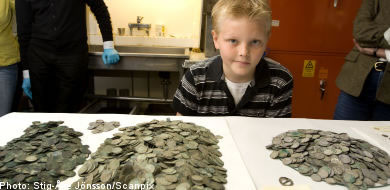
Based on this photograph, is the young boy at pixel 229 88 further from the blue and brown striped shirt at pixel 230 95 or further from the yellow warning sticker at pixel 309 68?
the yellow warning sticker at pixel 309 68

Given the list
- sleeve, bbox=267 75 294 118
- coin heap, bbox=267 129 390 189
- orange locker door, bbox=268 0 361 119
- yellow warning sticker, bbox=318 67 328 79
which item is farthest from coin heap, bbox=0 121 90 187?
yellow warning sticker, bbox=318 67 328 79

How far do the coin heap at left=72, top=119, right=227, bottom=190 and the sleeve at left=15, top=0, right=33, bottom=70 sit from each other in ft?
5.16

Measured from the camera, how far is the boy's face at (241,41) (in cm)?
105

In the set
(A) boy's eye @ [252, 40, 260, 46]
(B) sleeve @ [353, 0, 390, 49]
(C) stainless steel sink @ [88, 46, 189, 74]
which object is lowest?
(C) stainless steel sink @ [88, 46, 189, 74]

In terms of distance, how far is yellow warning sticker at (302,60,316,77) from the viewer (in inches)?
102

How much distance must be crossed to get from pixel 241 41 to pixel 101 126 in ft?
2.27

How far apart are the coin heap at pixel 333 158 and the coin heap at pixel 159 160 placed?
9.8 inches

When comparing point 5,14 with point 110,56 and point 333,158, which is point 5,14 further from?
point 333,158

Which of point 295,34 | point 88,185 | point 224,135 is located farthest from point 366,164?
point 295,34

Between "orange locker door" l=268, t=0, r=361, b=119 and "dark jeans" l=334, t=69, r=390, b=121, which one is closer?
"dark jeans" l=334, t=69, r=390, b=121

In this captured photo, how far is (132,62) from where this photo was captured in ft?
8.38

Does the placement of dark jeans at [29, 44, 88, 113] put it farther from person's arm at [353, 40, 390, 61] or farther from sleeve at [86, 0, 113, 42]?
person's arm at [353, 40, 390, 61]

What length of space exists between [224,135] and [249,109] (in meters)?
0.39

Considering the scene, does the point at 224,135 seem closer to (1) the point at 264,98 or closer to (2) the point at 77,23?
(1) the point at 264,98
